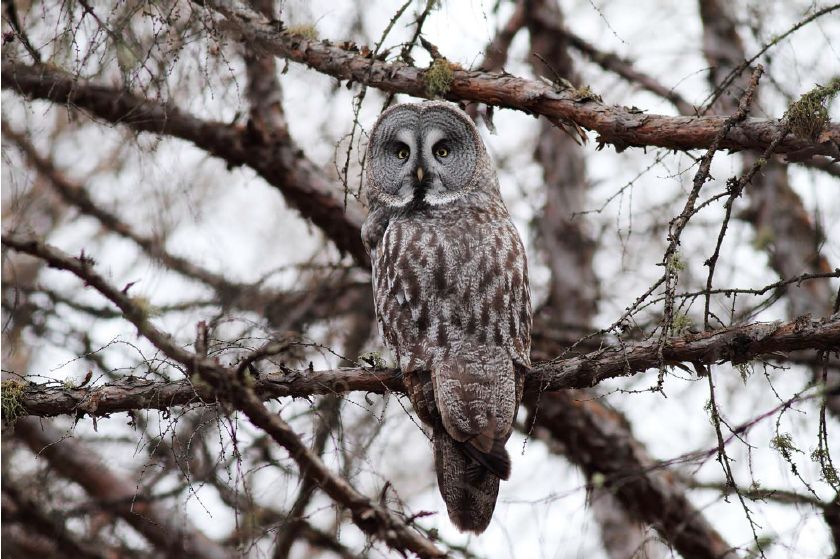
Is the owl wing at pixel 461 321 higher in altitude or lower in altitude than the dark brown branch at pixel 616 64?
lower

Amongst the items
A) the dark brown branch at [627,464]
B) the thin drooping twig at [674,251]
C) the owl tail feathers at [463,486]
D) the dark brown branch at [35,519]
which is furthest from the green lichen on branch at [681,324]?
the dark brown branch at [35,519]

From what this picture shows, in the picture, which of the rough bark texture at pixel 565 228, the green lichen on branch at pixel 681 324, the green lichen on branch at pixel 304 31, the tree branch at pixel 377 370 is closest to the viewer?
the tree branch at pixel 377 370

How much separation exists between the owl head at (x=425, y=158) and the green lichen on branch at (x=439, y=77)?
439mm

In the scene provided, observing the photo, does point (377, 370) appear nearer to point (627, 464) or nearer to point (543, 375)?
point (543, 375)

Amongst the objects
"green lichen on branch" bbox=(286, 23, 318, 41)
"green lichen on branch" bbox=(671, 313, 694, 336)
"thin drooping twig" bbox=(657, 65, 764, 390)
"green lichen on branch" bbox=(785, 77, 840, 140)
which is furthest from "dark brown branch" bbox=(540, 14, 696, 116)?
"thin drooping twig" bbox=(657, 65, 764, 390)

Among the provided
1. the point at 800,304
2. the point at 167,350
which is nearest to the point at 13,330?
the point at 167,350

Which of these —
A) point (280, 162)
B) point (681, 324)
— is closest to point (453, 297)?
point (681, 324)

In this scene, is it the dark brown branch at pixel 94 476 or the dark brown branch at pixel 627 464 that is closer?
the dark brown branch at pixel 94 476

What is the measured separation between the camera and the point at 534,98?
3.99m

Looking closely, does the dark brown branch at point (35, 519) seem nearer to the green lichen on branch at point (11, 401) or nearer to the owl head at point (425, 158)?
the green lichen on branch at point (11, 401)

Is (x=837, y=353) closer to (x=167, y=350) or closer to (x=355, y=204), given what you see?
(x=167, y=350)

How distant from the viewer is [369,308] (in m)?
6.27

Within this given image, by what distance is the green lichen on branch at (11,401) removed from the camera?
144 inches

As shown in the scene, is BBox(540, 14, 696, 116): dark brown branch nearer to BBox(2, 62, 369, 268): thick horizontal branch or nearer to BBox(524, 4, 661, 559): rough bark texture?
BBox(524, 4, 661, 559): rough bark texture
